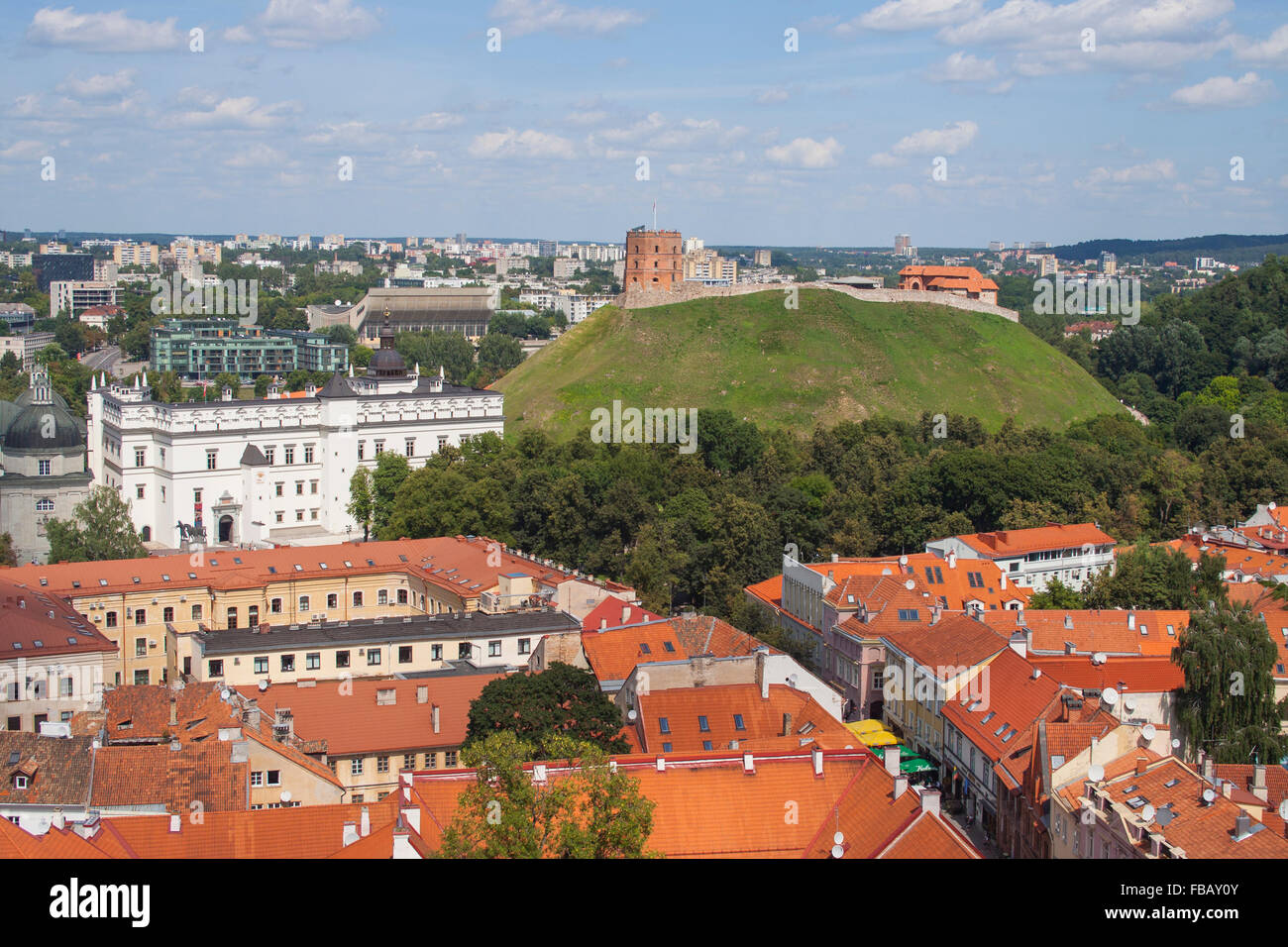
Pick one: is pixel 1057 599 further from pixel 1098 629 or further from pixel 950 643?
pixel 950 643

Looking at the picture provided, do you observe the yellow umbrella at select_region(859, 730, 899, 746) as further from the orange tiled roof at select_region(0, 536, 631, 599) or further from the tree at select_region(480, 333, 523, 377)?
the tree at select_region(480, 333, 523, 377)

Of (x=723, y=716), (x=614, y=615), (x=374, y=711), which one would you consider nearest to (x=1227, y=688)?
(x=723, y=716)

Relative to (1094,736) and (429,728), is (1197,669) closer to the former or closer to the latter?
(1094,736)

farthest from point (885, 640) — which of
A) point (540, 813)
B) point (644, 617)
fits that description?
point (540, 813)

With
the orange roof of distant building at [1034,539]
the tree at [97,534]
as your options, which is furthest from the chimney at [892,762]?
the tree at [97,534]

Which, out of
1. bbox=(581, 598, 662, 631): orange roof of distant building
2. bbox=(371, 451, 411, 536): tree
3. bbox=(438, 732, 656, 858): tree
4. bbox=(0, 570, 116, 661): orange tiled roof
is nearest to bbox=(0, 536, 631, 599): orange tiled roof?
bbox=(581, 598, 662, 631): orange roof of distant building

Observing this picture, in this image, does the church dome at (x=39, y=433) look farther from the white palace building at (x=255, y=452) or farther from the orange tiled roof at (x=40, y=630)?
the orange tiled roof at (x=40, y=630)
